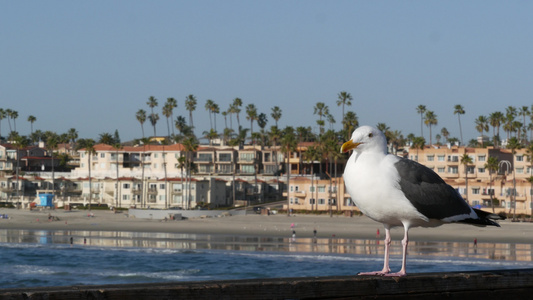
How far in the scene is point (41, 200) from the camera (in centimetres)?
11488

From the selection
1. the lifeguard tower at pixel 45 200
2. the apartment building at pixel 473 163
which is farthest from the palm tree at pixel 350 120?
the lifeguard tower at pixel 45 200

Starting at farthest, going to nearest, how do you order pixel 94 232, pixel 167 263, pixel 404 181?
pixel 94 232
pixel 167 263
pixel 404 181

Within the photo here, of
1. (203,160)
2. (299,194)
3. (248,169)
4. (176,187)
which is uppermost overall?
(203,160)

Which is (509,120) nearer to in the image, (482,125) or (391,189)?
(482,125)

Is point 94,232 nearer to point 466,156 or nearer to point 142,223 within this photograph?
point 142,223

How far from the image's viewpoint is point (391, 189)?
620 centimetres

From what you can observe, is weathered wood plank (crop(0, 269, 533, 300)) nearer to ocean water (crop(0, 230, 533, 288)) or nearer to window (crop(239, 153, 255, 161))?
ocean water (crop(0, 230, 533, 288))

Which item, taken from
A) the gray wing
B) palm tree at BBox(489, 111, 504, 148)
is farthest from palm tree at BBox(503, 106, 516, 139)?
the gray wing

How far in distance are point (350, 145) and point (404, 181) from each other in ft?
1.69

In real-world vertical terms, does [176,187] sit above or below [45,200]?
above

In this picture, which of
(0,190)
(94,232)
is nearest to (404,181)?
(94,232)

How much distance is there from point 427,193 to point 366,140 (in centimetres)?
67

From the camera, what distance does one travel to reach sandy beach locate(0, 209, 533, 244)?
7488 centimetres

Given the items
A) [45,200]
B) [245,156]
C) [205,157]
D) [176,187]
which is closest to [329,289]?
[176,187]
